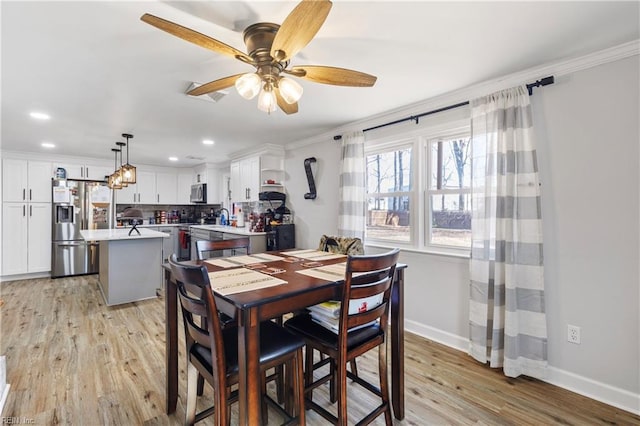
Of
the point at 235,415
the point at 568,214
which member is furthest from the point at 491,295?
the point at 235,415

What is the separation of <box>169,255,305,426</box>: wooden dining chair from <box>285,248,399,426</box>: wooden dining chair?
154mm

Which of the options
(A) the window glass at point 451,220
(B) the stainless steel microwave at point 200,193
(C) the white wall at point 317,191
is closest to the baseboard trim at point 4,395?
(C) the white wall at point 317,191

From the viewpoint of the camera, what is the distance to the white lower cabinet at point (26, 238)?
4.99 metres

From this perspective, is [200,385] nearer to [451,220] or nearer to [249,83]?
[249,83]

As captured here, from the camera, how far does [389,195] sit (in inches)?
133

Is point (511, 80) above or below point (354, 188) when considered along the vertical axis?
above

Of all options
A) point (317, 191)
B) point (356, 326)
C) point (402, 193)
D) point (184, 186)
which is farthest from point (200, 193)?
point (356, 326)

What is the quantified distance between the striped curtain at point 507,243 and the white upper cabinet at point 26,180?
687 cm

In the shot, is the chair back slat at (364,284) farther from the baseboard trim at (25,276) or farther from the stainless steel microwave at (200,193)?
the baseboard trim at (25,276)

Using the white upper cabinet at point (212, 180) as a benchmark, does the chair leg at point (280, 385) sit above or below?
below

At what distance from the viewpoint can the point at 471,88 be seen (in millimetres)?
2537

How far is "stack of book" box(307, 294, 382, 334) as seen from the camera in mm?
1509

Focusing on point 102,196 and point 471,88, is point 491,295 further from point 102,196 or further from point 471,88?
point 102,196

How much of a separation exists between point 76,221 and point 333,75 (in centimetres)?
598
